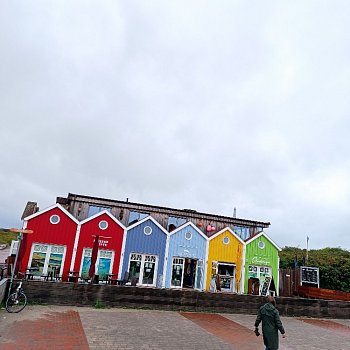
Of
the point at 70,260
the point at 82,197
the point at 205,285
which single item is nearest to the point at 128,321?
the point at 70,260

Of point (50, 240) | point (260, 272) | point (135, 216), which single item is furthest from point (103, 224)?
point (260, 272)

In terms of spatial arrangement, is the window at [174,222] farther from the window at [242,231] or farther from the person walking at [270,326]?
the person walking at [270,326]

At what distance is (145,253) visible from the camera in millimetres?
21734

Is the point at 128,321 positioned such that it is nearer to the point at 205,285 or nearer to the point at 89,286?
the point at 89,286

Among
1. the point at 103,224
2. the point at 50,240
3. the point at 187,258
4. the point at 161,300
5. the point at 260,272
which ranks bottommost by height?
the point at 161,300

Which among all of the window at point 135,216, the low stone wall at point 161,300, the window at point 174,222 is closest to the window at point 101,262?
the window at point 135,216

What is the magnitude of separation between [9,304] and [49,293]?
1732 mm

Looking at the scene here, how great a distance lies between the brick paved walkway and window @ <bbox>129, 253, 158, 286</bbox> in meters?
7.43

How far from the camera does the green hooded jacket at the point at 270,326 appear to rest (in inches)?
303

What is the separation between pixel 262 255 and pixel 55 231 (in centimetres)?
1337

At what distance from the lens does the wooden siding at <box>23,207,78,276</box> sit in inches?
782

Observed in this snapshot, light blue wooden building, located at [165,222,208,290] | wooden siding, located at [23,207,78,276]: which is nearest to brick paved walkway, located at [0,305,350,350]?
wooden siding, located at [23,207,78,276]

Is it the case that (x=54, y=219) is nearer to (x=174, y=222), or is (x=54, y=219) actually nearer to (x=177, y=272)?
(x=177, y=272)

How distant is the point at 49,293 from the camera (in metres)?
13.5
